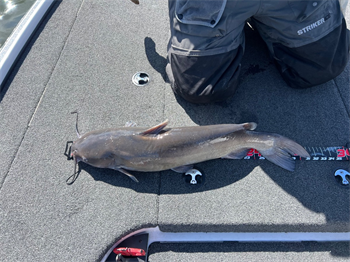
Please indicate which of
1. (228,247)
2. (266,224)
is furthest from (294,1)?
(228,247)

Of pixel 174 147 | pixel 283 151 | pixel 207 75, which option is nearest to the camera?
pixel 174 147

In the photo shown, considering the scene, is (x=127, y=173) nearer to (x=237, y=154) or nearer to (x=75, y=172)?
(x=75, y=172)

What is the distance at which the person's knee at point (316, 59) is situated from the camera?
2326 mm

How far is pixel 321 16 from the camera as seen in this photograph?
7.31 feet

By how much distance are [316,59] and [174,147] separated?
64.1 inches

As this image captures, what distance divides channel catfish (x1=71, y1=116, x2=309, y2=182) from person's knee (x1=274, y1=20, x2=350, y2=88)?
0.78 m

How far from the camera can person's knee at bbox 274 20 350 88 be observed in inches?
91.6

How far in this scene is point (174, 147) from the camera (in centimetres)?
209

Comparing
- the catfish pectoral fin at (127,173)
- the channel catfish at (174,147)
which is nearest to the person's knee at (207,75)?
the channel catfish at (174,147)

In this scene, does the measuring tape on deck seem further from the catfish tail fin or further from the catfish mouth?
the catfish mouth

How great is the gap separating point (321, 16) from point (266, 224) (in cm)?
189

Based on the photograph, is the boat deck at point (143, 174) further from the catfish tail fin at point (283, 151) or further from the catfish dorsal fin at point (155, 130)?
the catfish dorsal fin at point (155, 130)

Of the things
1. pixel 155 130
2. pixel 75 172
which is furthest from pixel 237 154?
pixel 75 172

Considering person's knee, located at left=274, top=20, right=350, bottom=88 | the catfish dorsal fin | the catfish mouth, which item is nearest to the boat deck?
the catfish mouth
